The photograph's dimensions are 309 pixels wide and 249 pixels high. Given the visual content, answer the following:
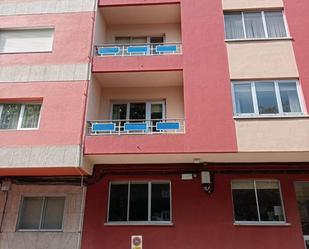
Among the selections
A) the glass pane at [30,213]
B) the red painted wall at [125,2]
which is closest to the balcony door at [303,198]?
the red painted wall at [125,2]

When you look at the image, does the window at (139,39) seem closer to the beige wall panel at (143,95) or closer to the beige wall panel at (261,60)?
the beige wall panel at (143,95)

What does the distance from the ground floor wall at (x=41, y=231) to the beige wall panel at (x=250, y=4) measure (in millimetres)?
8762

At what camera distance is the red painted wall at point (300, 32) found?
30.9ft

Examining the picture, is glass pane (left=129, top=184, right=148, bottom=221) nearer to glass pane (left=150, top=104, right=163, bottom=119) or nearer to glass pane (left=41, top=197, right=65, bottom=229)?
glass pane (left=41, top=197, right=65, bottom=229)

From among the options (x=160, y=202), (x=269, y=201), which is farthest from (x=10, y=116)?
(x=269, y=201)

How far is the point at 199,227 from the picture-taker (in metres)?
9.28

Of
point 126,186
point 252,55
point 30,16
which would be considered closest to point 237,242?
point 126,186

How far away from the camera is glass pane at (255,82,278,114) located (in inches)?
365

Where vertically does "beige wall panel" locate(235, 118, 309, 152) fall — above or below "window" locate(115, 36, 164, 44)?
below

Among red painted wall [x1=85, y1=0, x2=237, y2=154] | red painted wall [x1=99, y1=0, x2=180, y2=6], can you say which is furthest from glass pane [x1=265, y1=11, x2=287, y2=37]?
red painted wall [x1=99, y1=0, x2=180, y2=6]

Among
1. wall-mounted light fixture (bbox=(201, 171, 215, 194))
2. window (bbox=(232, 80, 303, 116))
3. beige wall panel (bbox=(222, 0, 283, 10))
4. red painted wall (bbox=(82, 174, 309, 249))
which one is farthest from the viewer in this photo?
beige wall panel (bbox=(222, 0, 283, 10))

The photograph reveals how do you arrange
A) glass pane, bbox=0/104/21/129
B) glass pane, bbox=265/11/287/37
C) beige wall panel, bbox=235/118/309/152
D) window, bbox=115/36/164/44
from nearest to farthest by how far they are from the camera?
beige wall panel, bbox=235/118/309/152, glass pane, bbox=0/104/21/129, glass pane, bbox=265/11/287/37, window, bbox=115/36/164/44

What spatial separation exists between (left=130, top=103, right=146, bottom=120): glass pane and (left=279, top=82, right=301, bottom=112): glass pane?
16.4 feet

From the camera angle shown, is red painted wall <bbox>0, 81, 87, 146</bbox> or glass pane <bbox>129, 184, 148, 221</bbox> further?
glass pane <bbox>129, 184, 148, 221</bbox>
